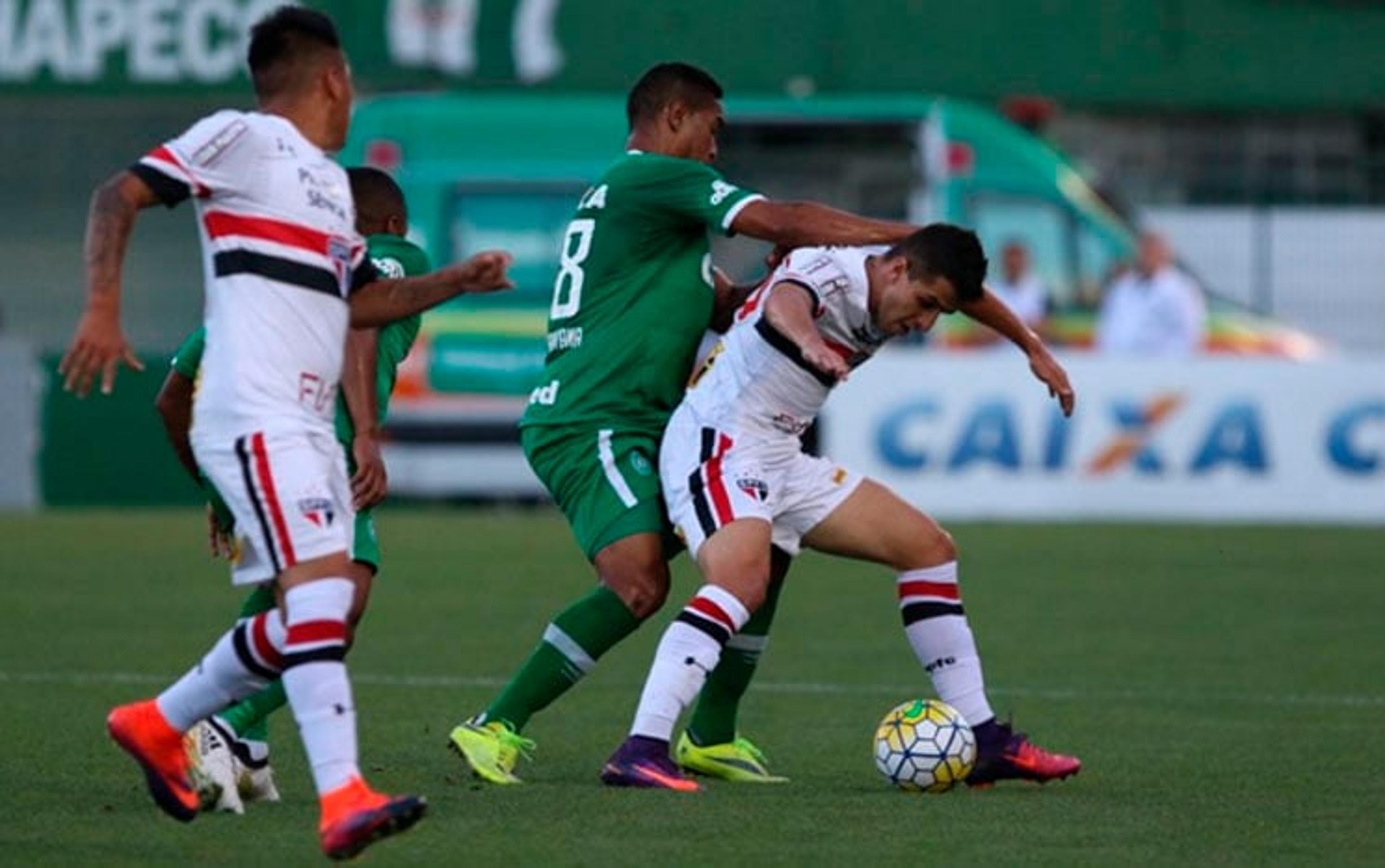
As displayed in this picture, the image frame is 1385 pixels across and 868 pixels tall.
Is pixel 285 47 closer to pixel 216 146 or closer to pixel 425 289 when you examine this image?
pixel 216 146

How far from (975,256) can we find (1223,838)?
6.40 ft

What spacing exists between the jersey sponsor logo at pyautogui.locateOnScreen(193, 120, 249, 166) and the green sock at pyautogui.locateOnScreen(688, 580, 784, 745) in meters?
2.77

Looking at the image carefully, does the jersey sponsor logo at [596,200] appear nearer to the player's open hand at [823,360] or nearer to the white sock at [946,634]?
the player's open hand at [823,360]

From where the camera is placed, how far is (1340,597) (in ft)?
54.3

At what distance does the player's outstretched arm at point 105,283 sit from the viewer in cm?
720

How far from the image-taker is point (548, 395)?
977 cm

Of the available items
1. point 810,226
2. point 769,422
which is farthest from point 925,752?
point 810,226

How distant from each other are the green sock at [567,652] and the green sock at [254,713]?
2.70ft

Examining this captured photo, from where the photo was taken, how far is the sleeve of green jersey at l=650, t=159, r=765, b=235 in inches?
368

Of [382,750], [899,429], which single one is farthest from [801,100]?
[382,750]

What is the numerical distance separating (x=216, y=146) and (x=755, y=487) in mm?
2409

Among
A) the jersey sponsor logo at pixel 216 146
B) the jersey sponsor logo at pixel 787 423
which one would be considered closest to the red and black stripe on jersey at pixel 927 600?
the jersey sponsor logo at pixel 787 423

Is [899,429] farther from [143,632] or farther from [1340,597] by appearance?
[143,632]

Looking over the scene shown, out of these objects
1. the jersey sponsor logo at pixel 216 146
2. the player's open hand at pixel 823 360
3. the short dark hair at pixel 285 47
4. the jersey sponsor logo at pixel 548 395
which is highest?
the short dark hair at pixel 285 47
